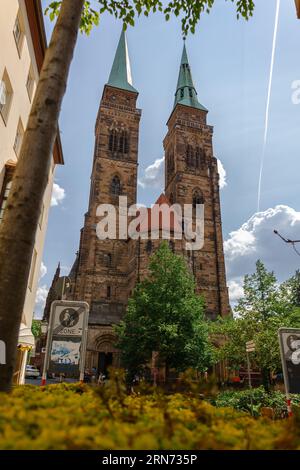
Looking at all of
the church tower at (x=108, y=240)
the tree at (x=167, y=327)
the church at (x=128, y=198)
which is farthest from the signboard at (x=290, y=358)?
the church tower at (x=108, y=240)

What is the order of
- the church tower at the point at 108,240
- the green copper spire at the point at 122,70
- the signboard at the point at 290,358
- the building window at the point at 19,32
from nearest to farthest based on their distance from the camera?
the signboard at the point at 290,358
the building window at the point at 19,32
the church tower at the point at 108,240
the green copper spire at the point at 122,70

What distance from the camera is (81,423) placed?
77.7 inches

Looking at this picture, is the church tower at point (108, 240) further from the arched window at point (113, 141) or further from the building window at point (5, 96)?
the building window at point (5, 96)

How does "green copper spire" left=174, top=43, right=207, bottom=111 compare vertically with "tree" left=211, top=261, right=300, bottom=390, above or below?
above

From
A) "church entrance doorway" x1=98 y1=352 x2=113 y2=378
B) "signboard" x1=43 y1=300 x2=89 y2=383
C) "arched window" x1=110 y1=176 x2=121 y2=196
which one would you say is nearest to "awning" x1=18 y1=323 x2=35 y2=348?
"signboard" x1=43 y1=300 x2=89 y2=383

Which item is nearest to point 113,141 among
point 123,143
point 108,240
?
point 123,143

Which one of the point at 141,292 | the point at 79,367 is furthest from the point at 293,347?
the point at 141,292

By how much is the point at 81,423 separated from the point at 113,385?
774mm

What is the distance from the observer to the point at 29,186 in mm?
3602

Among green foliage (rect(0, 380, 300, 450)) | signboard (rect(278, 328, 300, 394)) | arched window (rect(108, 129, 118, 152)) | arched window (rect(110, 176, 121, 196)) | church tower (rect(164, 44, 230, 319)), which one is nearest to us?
green foliage (rect(0, 380, 300, 450))

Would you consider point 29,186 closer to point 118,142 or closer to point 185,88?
point 118,142

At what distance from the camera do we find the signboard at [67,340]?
7750mm

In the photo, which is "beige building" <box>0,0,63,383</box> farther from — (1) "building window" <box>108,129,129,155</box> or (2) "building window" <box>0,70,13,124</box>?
(1) "building window" <box>108,129,129,155</box>

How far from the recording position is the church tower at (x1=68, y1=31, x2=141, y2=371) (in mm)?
33625
